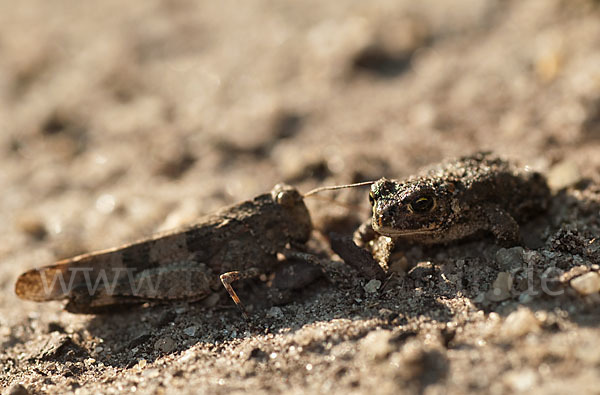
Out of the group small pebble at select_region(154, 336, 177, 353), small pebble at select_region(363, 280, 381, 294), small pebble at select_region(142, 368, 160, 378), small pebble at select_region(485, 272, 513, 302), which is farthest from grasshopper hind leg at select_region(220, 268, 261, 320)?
small pebble at select_region(485, 272, 513, 302)

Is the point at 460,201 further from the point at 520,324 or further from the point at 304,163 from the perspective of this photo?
the point at 304,163

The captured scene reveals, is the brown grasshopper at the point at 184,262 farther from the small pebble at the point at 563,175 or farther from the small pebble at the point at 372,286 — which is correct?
the small pebble at the point at 563,175

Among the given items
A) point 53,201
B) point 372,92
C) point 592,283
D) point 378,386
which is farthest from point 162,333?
point 372,92

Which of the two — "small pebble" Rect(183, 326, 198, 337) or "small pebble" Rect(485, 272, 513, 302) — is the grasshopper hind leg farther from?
"small pebble" Rect(485, 272, 513, 302)

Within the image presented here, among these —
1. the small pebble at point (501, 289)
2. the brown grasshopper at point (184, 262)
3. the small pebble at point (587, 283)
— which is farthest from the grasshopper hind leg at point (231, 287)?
the small pebble at point (587, 283)

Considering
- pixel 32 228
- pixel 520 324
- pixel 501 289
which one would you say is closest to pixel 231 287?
pixel 501 289

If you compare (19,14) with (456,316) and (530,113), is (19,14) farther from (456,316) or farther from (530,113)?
(456,316)
